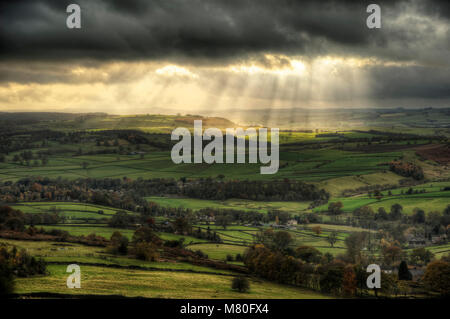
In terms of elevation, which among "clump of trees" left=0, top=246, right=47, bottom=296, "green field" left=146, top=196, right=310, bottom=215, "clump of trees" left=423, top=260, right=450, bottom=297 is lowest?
"clump of trees" left=423, top=260, right=450, bottom=297

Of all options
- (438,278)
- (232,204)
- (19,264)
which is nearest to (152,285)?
(19,264)

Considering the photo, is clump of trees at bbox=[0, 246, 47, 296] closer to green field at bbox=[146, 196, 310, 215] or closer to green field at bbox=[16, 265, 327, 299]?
green field at bbox=[16, 265, 327, 299]

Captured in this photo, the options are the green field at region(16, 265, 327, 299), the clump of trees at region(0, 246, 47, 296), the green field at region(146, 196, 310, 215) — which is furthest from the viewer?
the green field at region(146, 196, 310, 215)

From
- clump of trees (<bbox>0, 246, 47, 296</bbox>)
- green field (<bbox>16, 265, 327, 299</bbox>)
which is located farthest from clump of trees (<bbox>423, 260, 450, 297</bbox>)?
clump of trees (<bbox>0, 246, 47, 296</bbox>)

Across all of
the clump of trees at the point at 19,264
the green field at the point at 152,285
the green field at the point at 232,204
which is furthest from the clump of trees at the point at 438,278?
the clump of trees at the point at 19,264

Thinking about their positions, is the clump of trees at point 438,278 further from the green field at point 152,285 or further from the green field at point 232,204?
the green field at point 232,204

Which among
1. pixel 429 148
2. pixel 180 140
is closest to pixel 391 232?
pixel 429 148

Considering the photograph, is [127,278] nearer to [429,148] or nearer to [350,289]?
[350,289]

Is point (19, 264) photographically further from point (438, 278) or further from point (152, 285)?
point (438, 278)

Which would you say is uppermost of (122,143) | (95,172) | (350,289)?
(122,143)

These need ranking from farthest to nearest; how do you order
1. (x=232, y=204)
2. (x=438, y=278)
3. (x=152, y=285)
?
(x=232, y=204)
(x=438, y=278)
(x=152, y=285)
